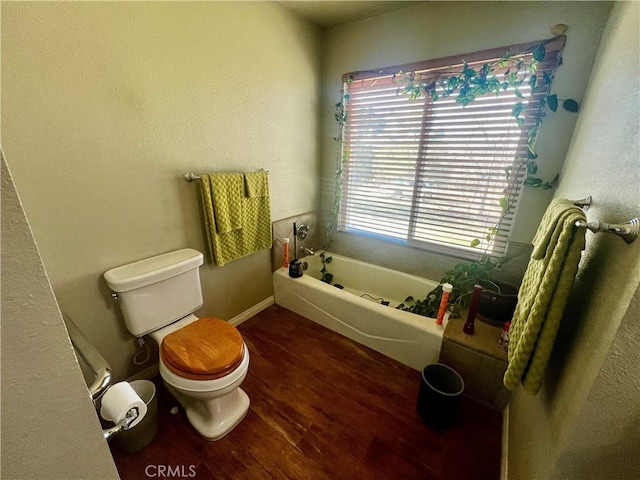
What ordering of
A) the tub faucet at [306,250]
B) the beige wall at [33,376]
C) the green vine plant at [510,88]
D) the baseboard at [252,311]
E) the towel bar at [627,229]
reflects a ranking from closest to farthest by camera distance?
the beige wall at [33,376]
the towel bar at [627,229]
the green vine plant at [510,88]
the baseboard at [252,311]
the tub faucet at [306,250]

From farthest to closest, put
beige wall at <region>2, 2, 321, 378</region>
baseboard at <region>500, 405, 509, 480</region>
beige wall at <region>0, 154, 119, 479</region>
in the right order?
baseboard at <region>500, 405, 509, 480</region>, beige wall at <region>2, 2, 321, 378</region>, beige wall at <region>0, 154, 119, 479</region>

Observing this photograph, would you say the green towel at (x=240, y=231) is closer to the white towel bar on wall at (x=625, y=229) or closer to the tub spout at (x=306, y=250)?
the tub spout at (x=306, y=250)

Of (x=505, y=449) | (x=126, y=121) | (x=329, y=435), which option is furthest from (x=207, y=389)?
(x=505, y=449)

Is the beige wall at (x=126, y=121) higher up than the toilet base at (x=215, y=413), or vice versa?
the beige wall at (x=126, y=121)

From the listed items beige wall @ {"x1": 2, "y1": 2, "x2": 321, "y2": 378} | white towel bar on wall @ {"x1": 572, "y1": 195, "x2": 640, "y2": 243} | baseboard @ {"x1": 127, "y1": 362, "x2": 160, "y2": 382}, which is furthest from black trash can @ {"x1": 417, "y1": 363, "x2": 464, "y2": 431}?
baseboard @ {"x1": 127, "y1": 362, "x2": 160, "y2": 382}

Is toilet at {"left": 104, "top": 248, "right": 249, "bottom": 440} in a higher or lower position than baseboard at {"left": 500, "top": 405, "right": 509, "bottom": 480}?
higher

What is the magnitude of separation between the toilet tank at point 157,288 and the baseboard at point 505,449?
5.89 ft

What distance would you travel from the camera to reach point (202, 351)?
124 cm

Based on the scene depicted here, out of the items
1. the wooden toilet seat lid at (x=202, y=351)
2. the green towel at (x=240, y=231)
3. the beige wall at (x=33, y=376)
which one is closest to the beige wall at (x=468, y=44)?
the green towel at (x=240, y=231)

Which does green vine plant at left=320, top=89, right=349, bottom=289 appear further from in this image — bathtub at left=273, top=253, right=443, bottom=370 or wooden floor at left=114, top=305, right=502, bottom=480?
wooden floor at left=114, top=305, right=502, bottom=480

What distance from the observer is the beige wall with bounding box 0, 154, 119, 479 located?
1.19ft

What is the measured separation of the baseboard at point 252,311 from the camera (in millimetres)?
2087

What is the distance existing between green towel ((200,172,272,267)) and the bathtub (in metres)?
0.46

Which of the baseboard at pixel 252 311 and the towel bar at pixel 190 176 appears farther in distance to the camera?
the baseboard at pixel 252 311
